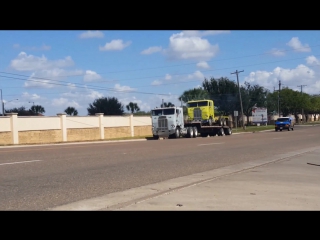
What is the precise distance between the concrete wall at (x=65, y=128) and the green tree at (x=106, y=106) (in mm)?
38366

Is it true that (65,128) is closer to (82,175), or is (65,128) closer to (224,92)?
(82,175)

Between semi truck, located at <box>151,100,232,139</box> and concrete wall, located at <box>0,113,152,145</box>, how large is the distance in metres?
9.95

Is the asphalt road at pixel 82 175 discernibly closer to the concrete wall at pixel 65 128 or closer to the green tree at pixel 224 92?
the concrete wall at pixel 65 128

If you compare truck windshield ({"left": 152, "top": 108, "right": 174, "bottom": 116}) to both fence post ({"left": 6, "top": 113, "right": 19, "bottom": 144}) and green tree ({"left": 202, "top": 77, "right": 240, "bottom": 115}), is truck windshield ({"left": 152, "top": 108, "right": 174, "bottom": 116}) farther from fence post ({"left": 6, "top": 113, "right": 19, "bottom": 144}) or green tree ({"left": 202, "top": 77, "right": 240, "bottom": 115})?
green tree ({"left": 202, "top": 77, "right": 240, "bottom": 115})

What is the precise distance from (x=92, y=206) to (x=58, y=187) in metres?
2.92

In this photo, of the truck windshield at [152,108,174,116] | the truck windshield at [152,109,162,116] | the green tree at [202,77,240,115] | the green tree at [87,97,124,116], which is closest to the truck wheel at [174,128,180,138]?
the truck windshield at [152,108,174,116]

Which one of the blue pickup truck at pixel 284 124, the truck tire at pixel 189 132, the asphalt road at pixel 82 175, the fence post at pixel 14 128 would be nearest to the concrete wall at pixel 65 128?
the fence post at pixel 14 128

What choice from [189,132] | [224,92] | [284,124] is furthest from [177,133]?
[224,92]

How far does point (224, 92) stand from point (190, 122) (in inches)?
1797

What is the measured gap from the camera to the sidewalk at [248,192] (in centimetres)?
923

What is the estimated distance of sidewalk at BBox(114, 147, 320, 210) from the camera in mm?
9227
